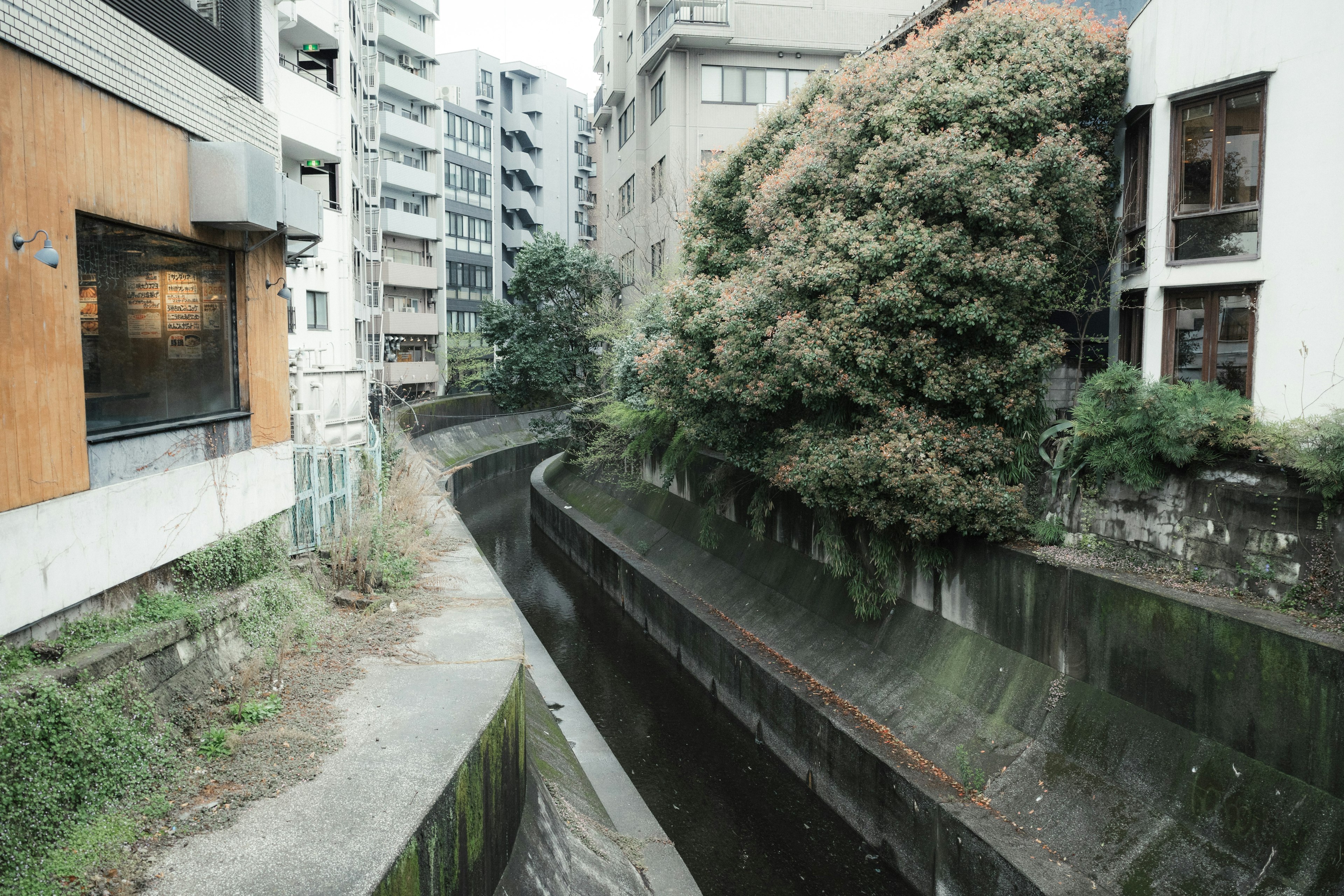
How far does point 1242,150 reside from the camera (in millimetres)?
10023

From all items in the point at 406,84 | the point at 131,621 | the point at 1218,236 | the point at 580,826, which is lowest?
the point at 580,826

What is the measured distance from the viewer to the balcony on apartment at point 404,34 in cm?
4078

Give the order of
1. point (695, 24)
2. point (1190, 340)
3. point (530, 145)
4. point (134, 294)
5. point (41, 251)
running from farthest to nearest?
1. point (530, 145)
2. point (695, 24)
3. point (1190, 340)
4. point (134, 294)
5. point (41, 251)

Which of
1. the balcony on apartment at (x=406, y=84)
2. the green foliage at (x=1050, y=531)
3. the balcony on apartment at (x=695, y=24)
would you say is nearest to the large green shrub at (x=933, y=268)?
the green foliage at (x=1050, y=531)

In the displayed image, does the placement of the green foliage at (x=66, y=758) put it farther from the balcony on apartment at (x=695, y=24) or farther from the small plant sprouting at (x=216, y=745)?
the balcony on apartment at (x=695, y=24)

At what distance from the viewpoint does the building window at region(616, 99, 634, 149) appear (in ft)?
113

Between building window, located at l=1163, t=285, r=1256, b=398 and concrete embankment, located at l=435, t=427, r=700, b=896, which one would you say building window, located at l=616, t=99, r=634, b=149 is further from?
building window, located at l=1163, t=285, r=1256, b=398

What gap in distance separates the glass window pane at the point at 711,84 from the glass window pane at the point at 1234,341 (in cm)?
2154

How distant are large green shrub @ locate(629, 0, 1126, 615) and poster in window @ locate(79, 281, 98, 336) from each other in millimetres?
7483

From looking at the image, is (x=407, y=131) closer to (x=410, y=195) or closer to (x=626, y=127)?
(x=410, y=195)

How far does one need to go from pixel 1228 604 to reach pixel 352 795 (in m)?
7.65

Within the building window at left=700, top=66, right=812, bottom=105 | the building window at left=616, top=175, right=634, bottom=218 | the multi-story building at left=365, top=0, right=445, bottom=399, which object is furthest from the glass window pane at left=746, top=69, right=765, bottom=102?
the multi-story building at left=365, top=0, right=445, bottom=399

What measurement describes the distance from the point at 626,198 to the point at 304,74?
14.8m

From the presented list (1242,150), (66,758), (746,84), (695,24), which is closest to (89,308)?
(66,758)
